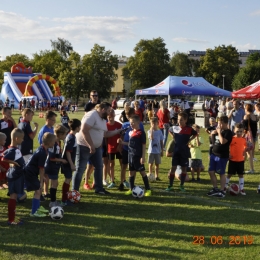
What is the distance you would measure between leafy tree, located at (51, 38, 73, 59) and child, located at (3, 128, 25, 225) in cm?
8544

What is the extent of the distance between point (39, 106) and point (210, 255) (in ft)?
137

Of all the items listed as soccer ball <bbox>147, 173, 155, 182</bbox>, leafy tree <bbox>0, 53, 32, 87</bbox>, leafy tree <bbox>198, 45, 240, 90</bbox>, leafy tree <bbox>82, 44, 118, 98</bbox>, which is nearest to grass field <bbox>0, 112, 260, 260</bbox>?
soccer ball <bbox>147, 173, 155, 182</bbox>

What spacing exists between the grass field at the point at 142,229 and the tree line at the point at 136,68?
56573 mm

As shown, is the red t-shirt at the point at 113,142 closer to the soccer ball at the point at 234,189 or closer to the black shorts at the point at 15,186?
the soccer ball at the point at 234,189

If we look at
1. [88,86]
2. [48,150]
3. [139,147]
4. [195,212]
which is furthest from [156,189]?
[88,86]

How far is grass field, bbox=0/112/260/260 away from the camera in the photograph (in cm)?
508

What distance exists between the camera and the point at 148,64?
232 ft

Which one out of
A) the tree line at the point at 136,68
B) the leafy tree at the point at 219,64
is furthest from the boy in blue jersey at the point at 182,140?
the leafy tree at the point at 219,64

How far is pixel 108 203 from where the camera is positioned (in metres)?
7.53

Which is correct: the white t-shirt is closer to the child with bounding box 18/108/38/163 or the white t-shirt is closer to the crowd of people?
the crowd of people

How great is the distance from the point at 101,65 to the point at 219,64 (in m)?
21.6

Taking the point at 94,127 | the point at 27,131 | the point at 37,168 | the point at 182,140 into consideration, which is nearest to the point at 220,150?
the point at 182,140

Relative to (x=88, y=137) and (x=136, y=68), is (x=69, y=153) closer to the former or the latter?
(x=88, y=137)
